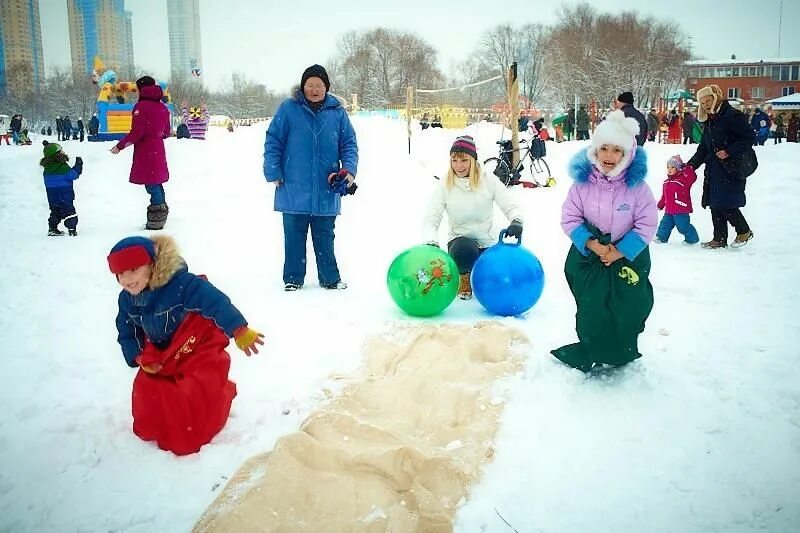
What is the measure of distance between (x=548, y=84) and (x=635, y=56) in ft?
30.3

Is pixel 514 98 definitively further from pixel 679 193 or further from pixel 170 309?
pixel 170 309

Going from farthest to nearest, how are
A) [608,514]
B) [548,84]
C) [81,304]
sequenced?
[548,84]
[81,304]
[608,514]

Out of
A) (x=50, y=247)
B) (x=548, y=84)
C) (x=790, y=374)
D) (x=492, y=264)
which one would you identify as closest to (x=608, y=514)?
(x=790, y=374)

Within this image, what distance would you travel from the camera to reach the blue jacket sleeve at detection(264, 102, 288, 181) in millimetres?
6242

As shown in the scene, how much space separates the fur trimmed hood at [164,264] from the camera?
340 centimetres

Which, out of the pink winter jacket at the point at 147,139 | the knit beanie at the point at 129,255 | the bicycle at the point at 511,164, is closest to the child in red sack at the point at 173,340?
the knit beanie at the point at 129,255

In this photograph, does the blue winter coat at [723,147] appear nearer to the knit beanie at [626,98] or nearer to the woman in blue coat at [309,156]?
the knit beanie at [626,98]

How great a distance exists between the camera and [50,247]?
883cm

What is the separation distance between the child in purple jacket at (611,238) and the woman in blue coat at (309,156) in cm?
295

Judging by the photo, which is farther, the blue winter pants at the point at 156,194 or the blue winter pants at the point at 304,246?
the blue winter pants at the point at 156,194

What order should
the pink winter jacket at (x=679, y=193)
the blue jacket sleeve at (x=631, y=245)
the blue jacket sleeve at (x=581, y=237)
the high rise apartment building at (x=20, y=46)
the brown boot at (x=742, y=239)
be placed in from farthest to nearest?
the high rise apartment building at (x=20, y=46) < the pink winter jacket at (x=679, y=193) < the brown boot at (x=742, y=239) < the blue jacket sleeve at (x=581, y=237) < the blue jacket sleeve at (x=631, y=245)

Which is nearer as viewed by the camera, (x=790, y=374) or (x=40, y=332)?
(x=790, y=374)

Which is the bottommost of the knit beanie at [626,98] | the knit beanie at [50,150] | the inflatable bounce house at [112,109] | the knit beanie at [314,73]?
the knit beanie at [50,150]

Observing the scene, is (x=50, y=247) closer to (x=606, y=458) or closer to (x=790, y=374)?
(x=606, y=458)
